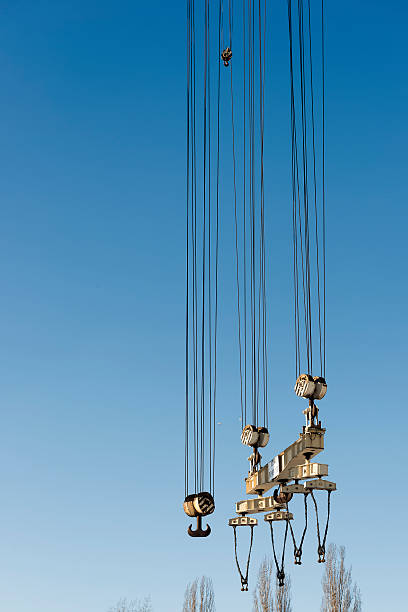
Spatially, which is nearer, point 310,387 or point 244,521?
point 310,387

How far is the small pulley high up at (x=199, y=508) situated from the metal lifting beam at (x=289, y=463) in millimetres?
459

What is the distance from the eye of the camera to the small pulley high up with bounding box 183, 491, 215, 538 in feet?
21.4

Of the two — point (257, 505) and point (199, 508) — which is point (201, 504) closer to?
point (199, 508)

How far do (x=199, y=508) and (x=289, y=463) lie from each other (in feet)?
2.47

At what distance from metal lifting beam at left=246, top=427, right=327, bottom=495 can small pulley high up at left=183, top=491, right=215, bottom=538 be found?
46 cm

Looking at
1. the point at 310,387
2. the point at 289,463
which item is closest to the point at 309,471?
the point at 289,463

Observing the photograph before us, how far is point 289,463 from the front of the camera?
20.4ft

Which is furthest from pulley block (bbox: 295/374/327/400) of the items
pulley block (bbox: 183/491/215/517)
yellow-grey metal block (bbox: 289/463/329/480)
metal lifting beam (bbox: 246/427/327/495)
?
pulley block (bbox: 183/491/215/517)

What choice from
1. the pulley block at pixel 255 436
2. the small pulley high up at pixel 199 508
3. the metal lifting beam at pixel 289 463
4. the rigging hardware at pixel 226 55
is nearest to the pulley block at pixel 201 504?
the small pulley high up at pixel 199 508

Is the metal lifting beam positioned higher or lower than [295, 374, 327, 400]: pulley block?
lower

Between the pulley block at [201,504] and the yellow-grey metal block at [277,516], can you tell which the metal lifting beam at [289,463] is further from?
the pulley block at [201,504]

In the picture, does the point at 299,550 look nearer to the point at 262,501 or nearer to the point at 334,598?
the point at 262,501

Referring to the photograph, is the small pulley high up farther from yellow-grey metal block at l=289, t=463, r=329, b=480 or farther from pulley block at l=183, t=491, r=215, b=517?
yellow-grey metal block at l=289, t=463, r=329, b=480

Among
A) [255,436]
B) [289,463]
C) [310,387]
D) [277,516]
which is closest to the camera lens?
[310,387]
